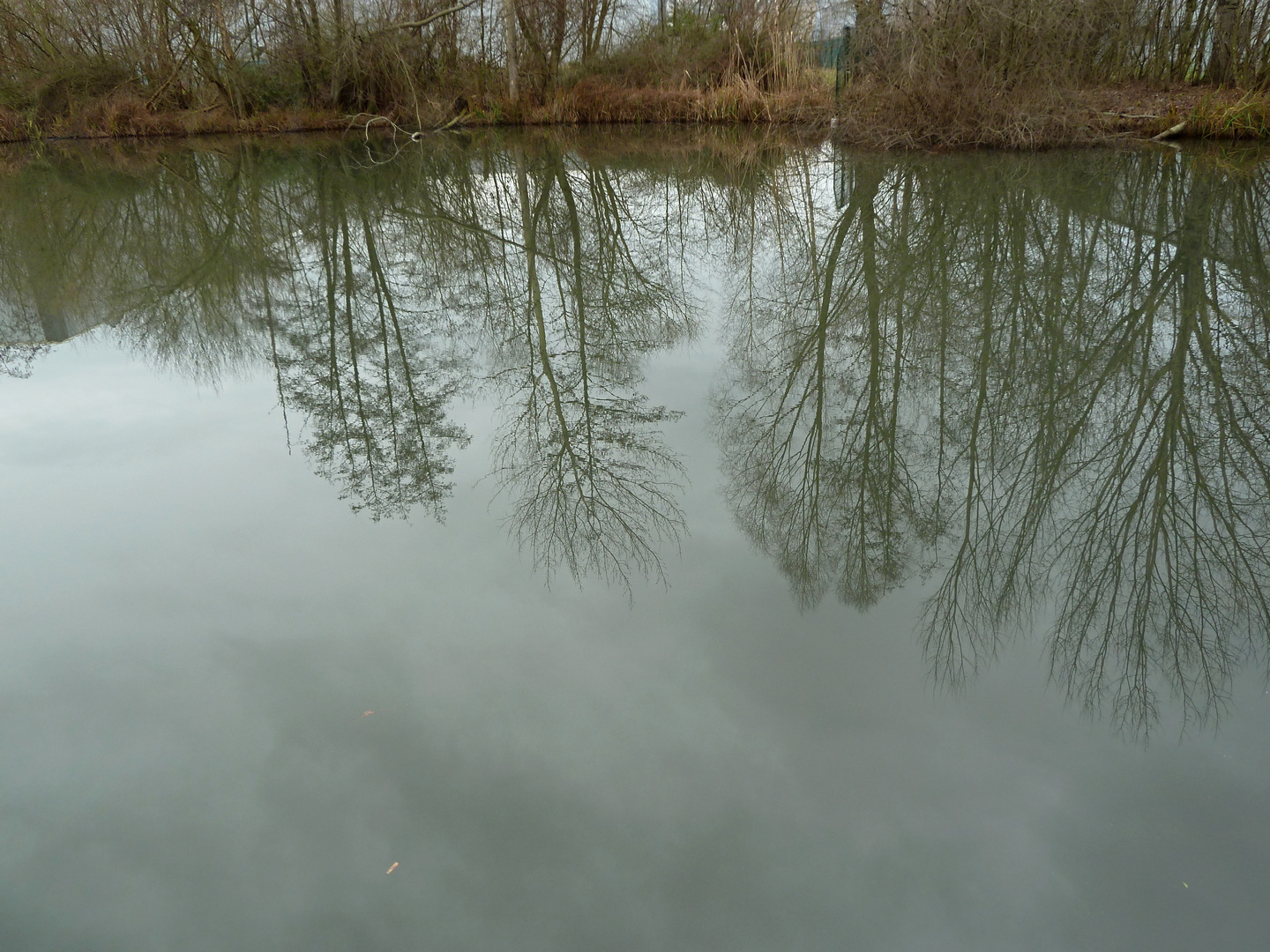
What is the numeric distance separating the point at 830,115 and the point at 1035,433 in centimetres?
1206

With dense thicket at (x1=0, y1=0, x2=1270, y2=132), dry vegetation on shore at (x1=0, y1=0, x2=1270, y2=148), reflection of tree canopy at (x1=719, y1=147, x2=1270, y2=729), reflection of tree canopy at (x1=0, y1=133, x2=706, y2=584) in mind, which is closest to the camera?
reflection of tree canopy at (x1=719, y1=147, x2=1270, y2=729)

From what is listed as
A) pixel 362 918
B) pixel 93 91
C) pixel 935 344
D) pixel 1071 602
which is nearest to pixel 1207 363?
pixel 935 344

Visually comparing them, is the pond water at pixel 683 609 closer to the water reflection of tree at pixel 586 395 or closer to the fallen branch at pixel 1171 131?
the water reflection of tree at pixel 586 395

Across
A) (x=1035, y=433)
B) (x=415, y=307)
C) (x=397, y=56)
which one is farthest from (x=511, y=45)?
(x=1035, y=433)

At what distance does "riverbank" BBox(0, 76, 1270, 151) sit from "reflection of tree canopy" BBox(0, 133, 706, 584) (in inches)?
135

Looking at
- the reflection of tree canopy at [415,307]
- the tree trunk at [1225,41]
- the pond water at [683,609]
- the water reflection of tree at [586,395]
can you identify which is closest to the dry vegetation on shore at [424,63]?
the tree trunk at [1225,41]

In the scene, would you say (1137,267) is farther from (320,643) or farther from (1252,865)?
(320,643)

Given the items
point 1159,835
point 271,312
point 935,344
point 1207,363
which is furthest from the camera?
point 271,312

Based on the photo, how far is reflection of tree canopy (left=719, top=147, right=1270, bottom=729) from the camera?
2729 millimetres

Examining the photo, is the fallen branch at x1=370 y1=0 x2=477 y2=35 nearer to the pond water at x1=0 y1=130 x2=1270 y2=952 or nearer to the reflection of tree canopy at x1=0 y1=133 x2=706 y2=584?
the reflection of tree canopy at x1=0 y1=133 x2=706 y2=584

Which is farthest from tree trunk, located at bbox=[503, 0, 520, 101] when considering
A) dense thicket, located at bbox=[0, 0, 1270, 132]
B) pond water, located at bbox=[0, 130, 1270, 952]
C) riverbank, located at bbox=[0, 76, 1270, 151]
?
pond water, located at bbox=[0, 130, 1270, 952]

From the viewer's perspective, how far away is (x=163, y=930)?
179cm

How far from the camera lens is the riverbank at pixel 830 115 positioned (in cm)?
1066

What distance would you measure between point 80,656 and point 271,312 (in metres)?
3.93
